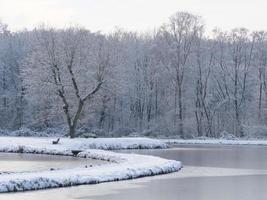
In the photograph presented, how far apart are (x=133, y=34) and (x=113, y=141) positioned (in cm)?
5738

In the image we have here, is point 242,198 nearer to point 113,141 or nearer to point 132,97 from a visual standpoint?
point 113,141

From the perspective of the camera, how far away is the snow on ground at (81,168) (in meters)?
25.3

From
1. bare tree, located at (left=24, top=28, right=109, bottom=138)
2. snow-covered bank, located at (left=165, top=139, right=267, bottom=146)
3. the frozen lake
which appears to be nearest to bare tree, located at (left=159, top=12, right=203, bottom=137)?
snow-covered bank, located at (left=165, top=139, right=267, bottom=146)

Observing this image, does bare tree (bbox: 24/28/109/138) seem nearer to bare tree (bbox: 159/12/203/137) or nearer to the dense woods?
the dense woods

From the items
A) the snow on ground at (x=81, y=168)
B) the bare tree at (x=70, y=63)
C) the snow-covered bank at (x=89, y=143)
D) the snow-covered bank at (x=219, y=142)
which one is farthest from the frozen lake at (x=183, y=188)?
the snow-covered bank at (x=219, y=142)

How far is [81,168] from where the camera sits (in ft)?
105

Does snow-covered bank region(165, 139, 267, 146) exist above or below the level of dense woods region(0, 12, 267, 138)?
below

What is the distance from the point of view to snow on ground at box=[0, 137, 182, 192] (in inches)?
995

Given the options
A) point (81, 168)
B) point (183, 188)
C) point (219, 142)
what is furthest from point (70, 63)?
point (183, 188)

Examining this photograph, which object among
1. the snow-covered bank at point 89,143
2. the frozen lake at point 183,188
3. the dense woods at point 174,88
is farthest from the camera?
the dense woods at point 174,88

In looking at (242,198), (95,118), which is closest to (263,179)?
(242,198)

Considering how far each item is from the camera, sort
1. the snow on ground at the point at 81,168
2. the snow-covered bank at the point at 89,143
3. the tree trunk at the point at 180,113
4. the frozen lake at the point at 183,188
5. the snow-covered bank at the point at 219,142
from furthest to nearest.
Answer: the tree trunk at the point at 180,113
the snow-covered bank at the point at 219,142
the snow-covered bank at the point at 89,143
the snow on ground at the point at 81,168
the frozen lake at the point at 183,188

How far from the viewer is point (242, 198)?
23.2 metres

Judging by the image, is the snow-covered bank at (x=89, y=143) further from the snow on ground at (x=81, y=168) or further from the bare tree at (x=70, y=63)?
the bare tree at (x=70, y=63)
